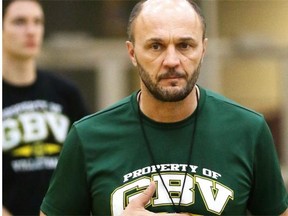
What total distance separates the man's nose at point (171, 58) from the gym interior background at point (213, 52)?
6311mm

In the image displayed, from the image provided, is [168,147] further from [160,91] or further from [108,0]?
[108,0]

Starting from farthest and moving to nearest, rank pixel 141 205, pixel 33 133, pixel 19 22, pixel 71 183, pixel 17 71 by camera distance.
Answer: pixel 19 22
pixel 17 71
pixel 33 133
pixel 71 183
pixel 141 205

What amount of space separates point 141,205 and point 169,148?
0.29 metres

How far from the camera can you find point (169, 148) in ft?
12.6

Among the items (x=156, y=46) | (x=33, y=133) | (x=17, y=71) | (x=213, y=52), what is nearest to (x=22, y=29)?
(x=17, y=71)

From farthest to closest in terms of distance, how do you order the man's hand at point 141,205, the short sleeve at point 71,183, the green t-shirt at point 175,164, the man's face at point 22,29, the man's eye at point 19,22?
the man's eye at point 19,22
the man's face at point 22,29
the short sleeve at point 71,183
the green t-shirt at point 175,164
the man's hand at point 141,205

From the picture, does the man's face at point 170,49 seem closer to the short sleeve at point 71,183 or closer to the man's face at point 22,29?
the short sleeve at point 71,183

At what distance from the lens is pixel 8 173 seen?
5992 mm

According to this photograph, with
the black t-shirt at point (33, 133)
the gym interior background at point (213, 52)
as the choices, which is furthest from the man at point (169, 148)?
the gym interior background at point (213, 52)

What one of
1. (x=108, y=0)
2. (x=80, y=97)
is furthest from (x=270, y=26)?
Result: (x=80, y=97)

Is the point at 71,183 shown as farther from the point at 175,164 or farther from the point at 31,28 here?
the point at 31,28

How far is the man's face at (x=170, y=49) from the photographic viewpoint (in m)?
3.71

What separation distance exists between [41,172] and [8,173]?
0.22 m

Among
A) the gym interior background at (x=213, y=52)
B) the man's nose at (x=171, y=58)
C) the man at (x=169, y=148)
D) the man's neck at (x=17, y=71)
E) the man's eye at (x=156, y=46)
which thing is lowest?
the gym interior background at (x=213, y=52)
